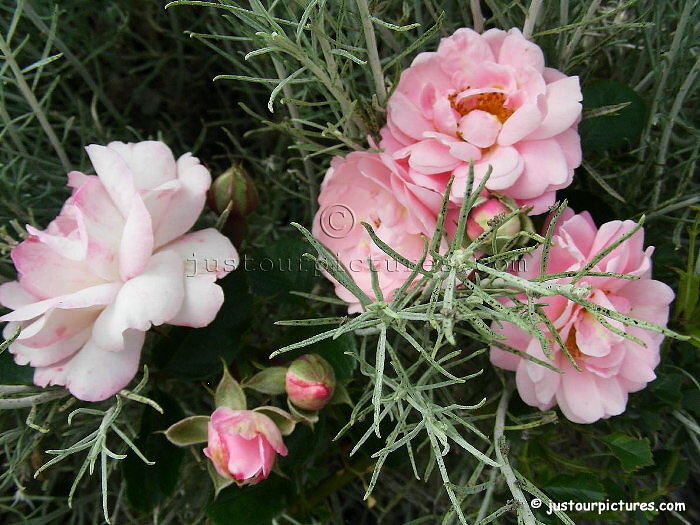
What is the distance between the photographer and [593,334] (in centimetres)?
41

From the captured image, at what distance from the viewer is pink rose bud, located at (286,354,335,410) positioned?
42cm

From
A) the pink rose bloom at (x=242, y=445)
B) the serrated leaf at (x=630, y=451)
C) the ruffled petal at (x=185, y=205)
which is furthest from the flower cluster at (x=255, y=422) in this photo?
the serrated leaf at (x=630, y=451)

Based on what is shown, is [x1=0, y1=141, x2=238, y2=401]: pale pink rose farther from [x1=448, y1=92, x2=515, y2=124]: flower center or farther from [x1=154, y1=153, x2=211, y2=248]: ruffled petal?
[x1=448, y1=92, x2=515, y2=124]: flower center

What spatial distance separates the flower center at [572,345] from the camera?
44cm

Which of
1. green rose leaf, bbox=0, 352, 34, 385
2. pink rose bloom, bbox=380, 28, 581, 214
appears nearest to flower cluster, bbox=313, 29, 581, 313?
pink rose bloom, bbox=380, 28, 581, 214

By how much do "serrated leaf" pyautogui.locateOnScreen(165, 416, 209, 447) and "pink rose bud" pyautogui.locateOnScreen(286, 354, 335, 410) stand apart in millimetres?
64

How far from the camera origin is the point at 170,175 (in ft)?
1.46

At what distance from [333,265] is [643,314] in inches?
8.5

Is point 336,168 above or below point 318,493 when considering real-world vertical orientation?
above

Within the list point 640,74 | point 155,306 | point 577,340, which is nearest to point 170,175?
point 155,306

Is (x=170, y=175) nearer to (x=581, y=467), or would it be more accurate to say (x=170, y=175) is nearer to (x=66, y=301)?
(x=66, y=301)

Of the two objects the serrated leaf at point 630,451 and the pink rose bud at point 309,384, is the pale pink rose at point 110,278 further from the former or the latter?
the serrated leaf at point 630,451

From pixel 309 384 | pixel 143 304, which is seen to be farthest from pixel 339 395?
pixel 143 304
